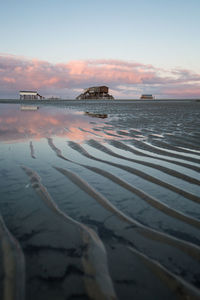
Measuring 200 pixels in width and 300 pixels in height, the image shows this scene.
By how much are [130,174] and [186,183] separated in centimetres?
89

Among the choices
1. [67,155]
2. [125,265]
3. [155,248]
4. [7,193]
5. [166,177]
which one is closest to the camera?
[125,265]

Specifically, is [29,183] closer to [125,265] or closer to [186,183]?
[125,265]

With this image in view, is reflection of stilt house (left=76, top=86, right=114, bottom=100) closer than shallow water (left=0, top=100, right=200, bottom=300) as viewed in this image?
No

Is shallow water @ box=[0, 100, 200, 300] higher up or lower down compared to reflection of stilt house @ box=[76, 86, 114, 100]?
lower down

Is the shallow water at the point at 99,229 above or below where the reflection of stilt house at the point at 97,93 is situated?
below

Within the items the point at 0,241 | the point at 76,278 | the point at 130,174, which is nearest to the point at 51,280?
the point at 76,278

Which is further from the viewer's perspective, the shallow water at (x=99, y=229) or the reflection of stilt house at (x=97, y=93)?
the reflection of stilt house at (x=97, y=93)

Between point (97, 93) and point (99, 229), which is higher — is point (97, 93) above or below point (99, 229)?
above

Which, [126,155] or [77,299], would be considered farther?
[126,155]

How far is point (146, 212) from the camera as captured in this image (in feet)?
7.66

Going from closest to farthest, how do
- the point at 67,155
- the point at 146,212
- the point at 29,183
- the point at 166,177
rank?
1. the point at 146,212
2. the point at 29,183
3. the point at 166,177
4. the point at 67,155

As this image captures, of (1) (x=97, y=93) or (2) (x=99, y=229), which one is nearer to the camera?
(2) (x=99, y=229)

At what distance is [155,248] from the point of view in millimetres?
1764

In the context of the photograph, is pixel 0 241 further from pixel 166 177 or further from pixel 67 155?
pixel 67 155
